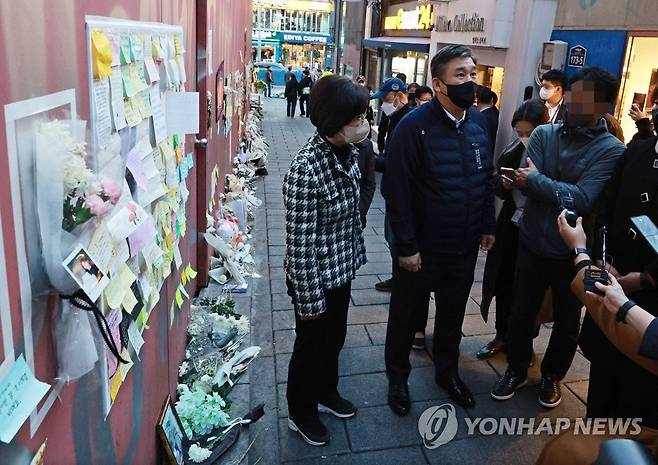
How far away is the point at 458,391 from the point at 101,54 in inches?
106

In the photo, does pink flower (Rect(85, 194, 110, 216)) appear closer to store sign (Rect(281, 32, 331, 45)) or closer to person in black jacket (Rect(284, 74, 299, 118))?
person in black jacket (Rect(284, 74, 299, 118))

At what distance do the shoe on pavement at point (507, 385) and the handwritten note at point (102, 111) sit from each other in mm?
2713

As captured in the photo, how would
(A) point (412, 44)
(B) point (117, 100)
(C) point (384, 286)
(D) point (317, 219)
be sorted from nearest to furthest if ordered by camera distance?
(B) point (117, 100), (D) point (317, 219), (C) point (384, 286), (A) point (412, 44)

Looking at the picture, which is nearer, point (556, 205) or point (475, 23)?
point (556, 205)

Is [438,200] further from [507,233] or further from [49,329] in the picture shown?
[49,329]

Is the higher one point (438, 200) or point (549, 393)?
point (438, 200)

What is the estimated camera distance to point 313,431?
9.32 feet

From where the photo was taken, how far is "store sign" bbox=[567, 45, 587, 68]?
21.0 ft

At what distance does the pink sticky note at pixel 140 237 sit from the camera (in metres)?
1.63

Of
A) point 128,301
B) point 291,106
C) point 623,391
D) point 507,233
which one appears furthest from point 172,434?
point 291,106

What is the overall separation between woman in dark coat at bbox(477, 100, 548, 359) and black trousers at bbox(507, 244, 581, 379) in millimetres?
440

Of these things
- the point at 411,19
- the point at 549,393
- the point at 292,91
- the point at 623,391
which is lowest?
the point at 549,393

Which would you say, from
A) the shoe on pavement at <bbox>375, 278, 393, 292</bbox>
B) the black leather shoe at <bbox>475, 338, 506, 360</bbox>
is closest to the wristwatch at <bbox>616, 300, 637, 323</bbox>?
the black leather shoe at <bbox>475, 338, 506, 360</bbox>

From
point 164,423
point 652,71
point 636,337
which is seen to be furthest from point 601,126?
point 652,71
